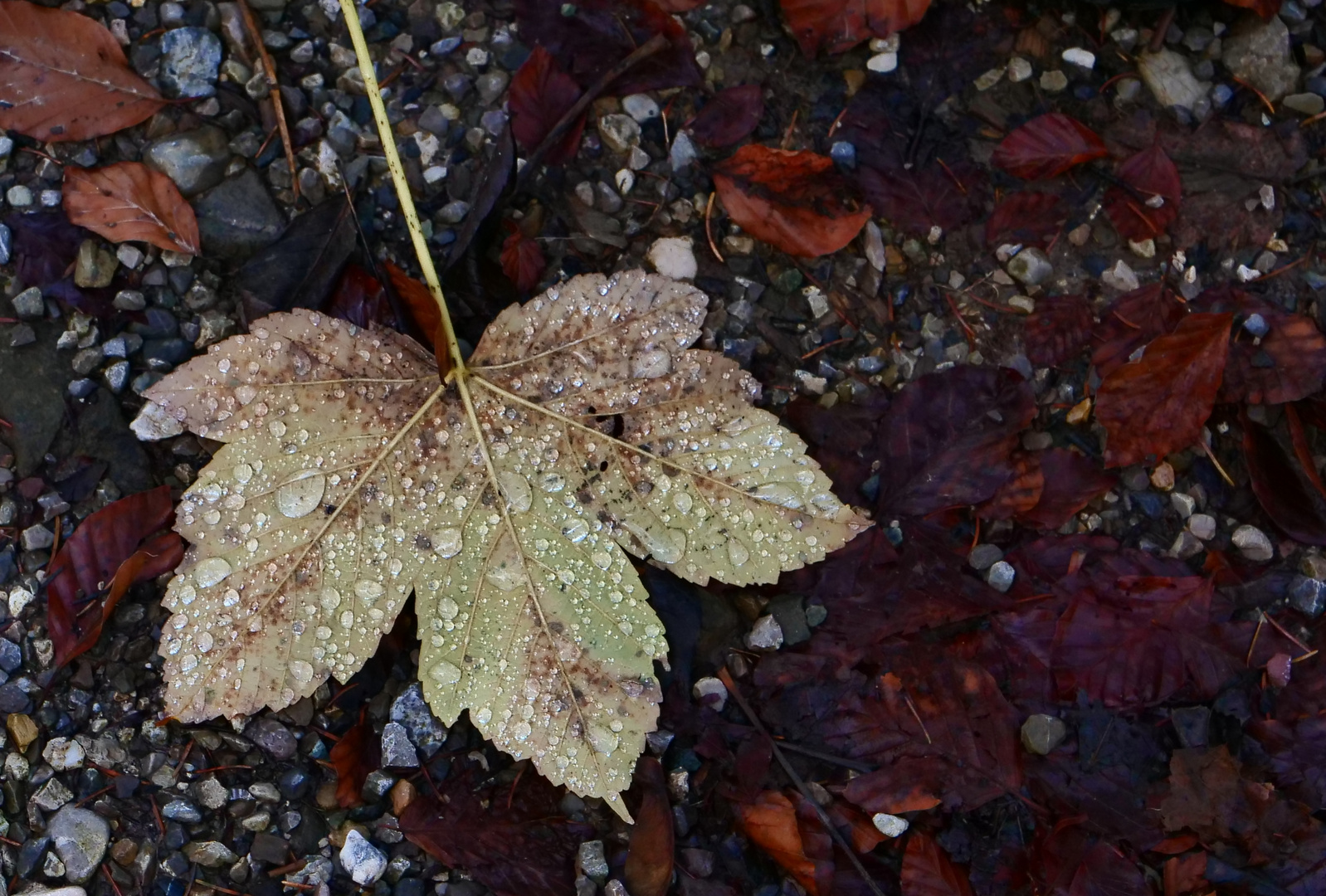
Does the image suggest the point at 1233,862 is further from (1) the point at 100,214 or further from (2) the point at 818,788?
(1) the point at 100,214

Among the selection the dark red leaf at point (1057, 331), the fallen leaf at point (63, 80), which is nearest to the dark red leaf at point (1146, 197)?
the dark red leaf at point (1057, 331)

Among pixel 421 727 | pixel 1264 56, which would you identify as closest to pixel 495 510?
pixel 421 727

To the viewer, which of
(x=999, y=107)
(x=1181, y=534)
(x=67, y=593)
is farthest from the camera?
(x=999, y=107)

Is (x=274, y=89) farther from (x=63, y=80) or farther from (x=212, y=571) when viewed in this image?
(x=212, y=571)

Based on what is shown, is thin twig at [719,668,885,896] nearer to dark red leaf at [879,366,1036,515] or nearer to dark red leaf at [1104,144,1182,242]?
dark red leaf at [879,366,1036,515]

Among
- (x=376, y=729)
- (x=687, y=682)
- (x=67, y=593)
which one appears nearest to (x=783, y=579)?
(x=687, y=682)

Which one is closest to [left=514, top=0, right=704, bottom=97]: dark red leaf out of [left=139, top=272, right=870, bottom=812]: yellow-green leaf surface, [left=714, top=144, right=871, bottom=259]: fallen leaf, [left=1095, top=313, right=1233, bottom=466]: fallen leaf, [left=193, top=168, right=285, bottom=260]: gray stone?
[left=714, top=144, right=871, bottom=259]: fallen leaf
